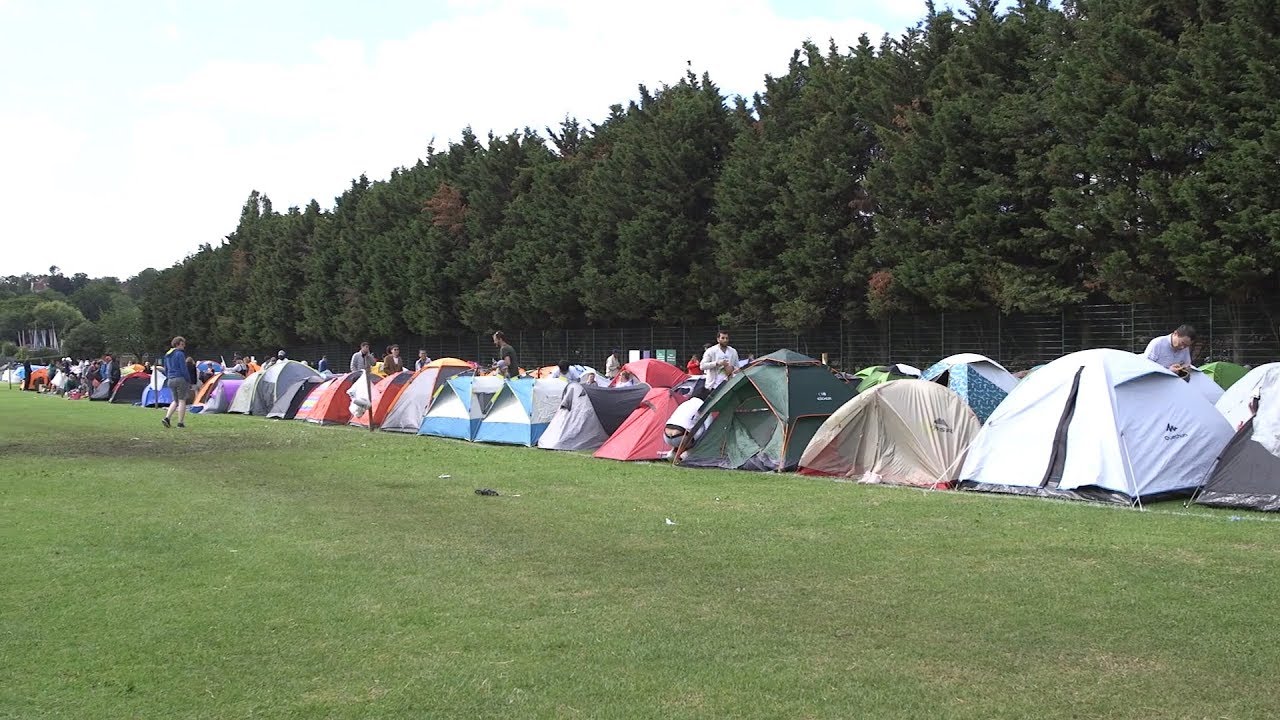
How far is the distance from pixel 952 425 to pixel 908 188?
18.5 m

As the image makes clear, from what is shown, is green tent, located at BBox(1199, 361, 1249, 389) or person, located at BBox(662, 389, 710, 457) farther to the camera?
green tent, located at BBox(1199, 361, 1249, 389)

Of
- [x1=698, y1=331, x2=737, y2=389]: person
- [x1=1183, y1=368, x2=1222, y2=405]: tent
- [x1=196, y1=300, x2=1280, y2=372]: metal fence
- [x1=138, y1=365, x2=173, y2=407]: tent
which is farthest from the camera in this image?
[x1=138, y1=365, x2=173, y2=407]: tent

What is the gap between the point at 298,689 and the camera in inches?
215

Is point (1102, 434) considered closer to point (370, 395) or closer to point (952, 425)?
point (952, 425)

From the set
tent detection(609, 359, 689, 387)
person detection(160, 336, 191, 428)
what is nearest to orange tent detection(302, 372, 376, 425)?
person detection(160, 336, 191, 428)

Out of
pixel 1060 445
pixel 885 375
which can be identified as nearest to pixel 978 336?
pixel 885 375

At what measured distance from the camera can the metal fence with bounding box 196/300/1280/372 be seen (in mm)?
26047

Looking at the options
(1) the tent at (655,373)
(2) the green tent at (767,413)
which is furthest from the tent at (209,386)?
(2) the green tent at (767,413)

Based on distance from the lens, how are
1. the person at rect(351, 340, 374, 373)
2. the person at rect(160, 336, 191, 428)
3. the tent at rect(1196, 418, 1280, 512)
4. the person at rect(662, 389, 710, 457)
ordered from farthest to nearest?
the person at rect(351, 340, 374, 373) → the person at rect(160, 336, 191, 428) → the person at rect(662, 389, 710, 457) → the tent at rect(1196, 418, 1280, 512)

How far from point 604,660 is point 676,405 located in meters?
11.9

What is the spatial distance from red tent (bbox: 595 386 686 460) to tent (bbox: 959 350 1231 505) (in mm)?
5637

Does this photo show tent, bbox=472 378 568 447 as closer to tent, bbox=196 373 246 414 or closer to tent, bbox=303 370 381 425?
tent, bbox=303 370 381 425

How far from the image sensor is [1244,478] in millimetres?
11273

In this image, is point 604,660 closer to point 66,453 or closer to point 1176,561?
point 1176,561
